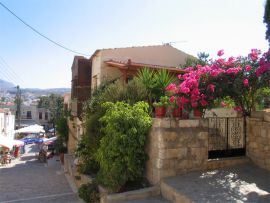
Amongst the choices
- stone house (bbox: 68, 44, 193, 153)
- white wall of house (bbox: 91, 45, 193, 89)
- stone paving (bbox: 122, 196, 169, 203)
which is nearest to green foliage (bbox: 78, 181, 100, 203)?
stone paving (bbox: 122, 196, 169, 203)

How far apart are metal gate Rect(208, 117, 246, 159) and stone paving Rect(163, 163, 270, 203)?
22.3 inches

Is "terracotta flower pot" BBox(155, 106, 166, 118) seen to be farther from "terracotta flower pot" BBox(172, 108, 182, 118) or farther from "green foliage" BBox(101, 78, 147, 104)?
"green foliage" BBox(101, 78, 147, 104)

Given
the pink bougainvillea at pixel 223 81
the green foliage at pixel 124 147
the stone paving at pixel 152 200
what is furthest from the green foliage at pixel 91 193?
the pink bougainvillea at pixel 223 81

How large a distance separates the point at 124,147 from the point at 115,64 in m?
8.26

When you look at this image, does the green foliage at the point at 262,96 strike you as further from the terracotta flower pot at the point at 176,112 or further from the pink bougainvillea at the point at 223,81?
the terracotta flower pot at the point at 176,112

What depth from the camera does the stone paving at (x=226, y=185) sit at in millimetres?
6323

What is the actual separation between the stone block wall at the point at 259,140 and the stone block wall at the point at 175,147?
1.55 m

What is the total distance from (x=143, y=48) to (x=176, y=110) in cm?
1184

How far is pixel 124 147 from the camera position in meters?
7.86

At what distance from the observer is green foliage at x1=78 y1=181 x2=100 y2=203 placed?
8852mm

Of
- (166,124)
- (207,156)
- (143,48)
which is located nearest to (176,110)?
(166,124)

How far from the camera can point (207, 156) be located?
8.16 meters

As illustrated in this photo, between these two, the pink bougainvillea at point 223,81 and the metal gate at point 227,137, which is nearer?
the pink bougainvillea at point 223,81

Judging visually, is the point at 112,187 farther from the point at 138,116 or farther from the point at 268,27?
the point at 268,27
